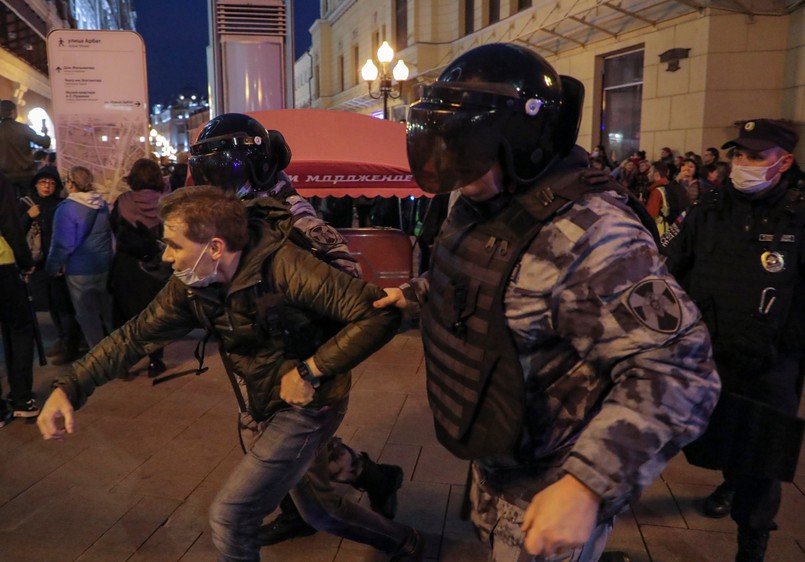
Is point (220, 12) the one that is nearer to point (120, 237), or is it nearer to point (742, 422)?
point (120, 237)

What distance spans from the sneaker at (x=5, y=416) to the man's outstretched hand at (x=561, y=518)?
16.1 ft

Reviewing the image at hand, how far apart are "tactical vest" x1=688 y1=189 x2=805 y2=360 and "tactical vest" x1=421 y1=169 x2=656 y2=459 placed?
1.65 meters

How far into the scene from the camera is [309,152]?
7.52 m

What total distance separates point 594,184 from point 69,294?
243 inches

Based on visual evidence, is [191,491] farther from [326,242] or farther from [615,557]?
[615,557]

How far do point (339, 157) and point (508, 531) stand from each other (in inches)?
242

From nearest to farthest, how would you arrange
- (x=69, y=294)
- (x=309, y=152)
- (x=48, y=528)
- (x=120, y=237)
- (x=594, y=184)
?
(x=594, y=184)
(x=48, y=528)
(x=120, y=237)
(x=69, y=294)
(x=309, y=152)

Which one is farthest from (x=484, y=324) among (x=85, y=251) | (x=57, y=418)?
(x=85, y=251)

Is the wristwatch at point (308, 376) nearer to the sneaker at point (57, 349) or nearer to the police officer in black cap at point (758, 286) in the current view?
the police officer in black cap at point (758, 286)

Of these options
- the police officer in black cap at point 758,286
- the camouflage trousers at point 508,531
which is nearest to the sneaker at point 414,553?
the camouflage trousers at point 508,531

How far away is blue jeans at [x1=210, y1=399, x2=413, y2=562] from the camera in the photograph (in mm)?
2379

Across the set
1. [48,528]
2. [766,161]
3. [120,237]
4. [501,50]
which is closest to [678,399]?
[501,50]

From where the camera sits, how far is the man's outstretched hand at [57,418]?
227 centimetres

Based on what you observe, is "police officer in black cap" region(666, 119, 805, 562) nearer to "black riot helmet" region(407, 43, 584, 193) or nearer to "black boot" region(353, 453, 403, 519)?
"black boot" region(353, 453, 403, 519)
